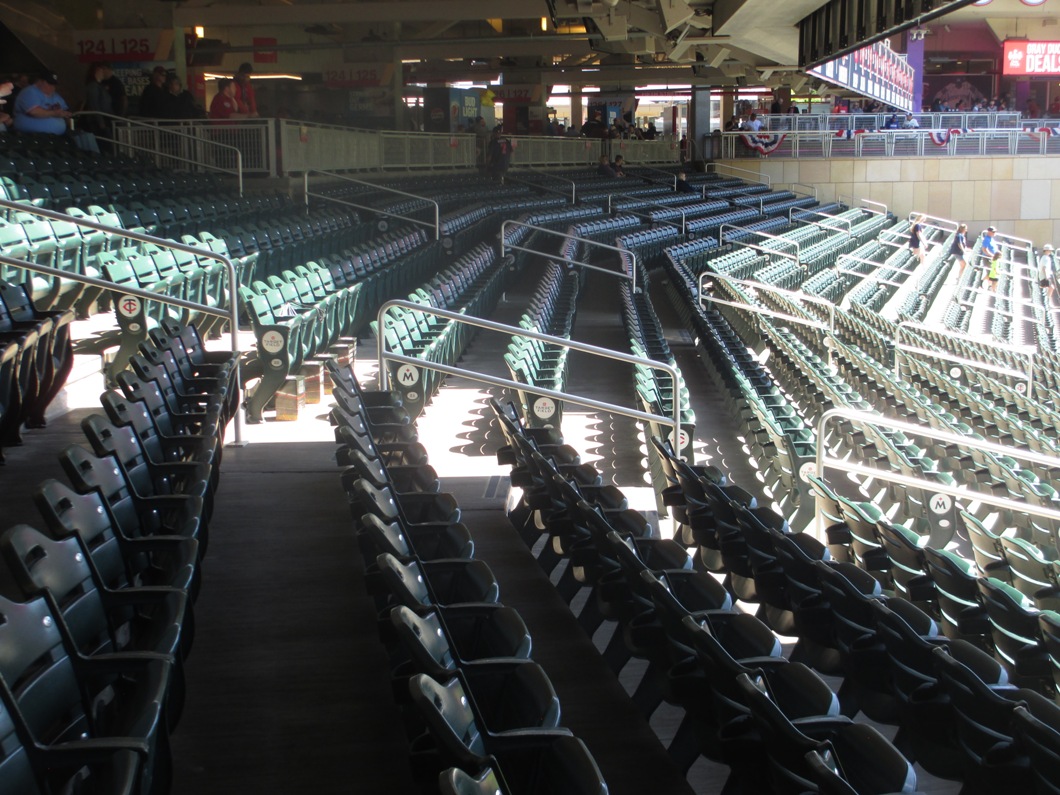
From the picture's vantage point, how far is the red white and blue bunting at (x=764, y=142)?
29.7 metres

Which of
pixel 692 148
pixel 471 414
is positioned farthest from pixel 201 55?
pixel 471 414

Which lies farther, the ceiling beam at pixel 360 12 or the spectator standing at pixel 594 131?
the spectator standing at pixel 594 131

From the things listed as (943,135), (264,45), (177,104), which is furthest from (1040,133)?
(177,104)

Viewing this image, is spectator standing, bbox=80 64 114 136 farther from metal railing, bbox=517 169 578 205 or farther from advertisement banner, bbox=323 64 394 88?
advertisement banner, bbox=323 64 394 88

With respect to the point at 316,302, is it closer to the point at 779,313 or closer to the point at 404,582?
the point at 404,582

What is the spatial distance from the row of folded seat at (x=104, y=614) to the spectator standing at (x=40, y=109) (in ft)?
27.3

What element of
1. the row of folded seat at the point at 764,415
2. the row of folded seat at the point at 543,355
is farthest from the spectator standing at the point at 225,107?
the row of folded seat at the point at 764,415

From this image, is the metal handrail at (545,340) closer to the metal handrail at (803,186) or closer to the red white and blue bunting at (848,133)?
the metal handrail at (803,186)

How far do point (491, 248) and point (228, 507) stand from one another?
27.6ft

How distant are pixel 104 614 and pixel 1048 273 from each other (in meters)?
24.9

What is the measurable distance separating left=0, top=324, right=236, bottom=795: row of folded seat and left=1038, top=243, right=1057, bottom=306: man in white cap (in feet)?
70.6

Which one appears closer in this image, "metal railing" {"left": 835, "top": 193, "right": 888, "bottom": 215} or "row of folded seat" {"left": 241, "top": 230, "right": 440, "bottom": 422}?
"row of folded seat" {"left": 241, "top": 230, "right": 440, "bottom": 422}

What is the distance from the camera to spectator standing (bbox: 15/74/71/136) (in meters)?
11.1

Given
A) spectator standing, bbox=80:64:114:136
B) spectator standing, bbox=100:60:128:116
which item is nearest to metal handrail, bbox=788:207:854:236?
spectator standing, bbox=100:60:128:116
